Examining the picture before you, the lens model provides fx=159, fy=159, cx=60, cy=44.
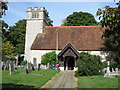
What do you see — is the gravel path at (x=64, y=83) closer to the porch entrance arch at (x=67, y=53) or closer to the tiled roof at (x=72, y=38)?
the porch entrance arch at (x=67, y=53)

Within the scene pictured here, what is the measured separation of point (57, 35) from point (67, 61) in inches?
247

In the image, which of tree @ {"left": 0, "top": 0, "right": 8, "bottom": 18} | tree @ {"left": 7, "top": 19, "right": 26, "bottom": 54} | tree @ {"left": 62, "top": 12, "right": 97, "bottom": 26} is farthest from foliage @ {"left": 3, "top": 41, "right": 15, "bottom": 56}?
tree @ {"left": 0, "top": 0, "right": 8, "bottom": 18}

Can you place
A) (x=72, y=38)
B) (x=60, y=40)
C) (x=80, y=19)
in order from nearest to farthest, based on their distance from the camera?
1. (x=60, y=40)
2. (x=72, y=38)
3. (x=80, y=19)

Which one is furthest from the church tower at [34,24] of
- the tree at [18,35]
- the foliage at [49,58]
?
the tree at [18,35]

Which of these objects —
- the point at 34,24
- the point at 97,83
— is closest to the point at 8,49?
the point at 34,24

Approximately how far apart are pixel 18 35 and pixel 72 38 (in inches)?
1256

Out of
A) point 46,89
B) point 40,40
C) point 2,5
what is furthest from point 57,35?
point 46,89

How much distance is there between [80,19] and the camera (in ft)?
177

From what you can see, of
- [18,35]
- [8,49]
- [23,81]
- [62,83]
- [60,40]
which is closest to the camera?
[23,81]

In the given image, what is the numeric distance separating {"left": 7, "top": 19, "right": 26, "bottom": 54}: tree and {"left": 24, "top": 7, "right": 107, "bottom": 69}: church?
66.7ft

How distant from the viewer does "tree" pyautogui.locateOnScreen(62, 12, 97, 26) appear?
175 ft

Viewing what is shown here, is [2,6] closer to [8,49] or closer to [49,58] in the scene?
[49,58]

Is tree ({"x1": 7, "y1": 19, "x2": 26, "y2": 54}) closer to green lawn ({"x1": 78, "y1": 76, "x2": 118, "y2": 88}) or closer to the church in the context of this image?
the church

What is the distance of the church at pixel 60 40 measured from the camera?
102 feet
